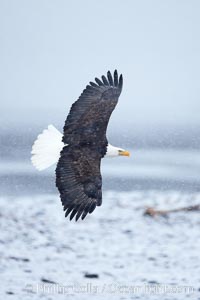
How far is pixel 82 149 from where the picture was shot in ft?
27.2

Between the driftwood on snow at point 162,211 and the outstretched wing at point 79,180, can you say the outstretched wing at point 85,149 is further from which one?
the driftwood on snow at point 162,211

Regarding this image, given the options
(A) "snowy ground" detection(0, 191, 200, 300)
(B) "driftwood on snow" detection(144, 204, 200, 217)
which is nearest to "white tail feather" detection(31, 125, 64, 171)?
(A) "snowy ground" detection(0, 191, 200, 300)

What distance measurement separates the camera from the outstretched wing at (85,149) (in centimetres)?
802

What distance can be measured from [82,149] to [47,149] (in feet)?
1.07

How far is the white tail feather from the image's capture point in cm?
840

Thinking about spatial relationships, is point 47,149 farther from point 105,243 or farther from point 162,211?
point 162,211

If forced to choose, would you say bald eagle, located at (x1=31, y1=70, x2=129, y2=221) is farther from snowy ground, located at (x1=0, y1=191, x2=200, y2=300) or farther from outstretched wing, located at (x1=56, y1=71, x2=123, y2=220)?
snowy ground, located at (x1=0, y1=191, x2=200, y2=300)

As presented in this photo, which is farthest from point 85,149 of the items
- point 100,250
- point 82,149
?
point 100,250

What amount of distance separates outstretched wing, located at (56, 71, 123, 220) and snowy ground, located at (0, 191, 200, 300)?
49 cm

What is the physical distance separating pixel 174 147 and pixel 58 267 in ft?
21.7

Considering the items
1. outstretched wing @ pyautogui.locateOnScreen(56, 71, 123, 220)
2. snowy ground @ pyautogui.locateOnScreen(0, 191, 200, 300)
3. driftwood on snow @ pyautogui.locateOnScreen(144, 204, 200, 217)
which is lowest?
snowy ground @ pyautogui.locateOnScreen(0, 191, 200, 300)

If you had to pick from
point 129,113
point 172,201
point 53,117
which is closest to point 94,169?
point 172,201

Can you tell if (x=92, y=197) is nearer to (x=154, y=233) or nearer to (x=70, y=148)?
(x=70, y=148)

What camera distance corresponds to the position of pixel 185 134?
16.8 metres
